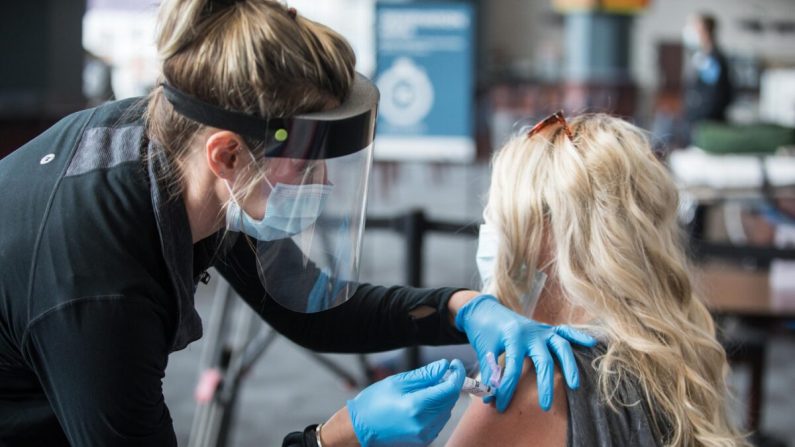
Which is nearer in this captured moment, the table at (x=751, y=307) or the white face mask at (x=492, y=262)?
the white face mask at (x=492, y=262)

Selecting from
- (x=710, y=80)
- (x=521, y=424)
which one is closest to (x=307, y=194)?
(x=521, y=424)

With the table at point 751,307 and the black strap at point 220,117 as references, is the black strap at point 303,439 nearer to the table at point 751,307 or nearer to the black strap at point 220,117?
the black strap at point 220,117

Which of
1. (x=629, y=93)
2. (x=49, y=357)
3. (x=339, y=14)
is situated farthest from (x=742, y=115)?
(x=49, y=357)

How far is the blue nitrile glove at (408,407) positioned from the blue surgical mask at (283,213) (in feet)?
0.81

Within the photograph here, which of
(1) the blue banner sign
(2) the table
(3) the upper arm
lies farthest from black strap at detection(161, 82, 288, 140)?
(1) the blue banner sign

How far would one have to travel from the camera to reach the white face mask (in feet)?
4.47

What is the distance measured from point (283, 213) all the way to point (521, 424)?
1.37ft

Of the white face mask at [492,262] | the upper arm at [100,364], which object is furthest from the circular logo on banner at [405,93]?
the upper arm at [100,364]

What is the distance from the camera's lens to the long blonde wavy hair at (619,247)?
1.22 meters

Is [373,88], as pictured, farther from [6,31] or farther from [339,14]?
[339,14]

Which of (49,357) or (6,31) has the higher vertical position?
(6,31)

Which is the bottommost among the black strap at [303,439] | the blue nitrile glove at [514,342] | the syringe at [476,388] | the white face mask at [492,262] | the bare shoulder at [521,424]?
the black strap at [303,439]

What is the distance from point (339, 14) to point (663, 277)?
1354cm

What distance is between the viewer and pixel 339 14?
14.3 m
